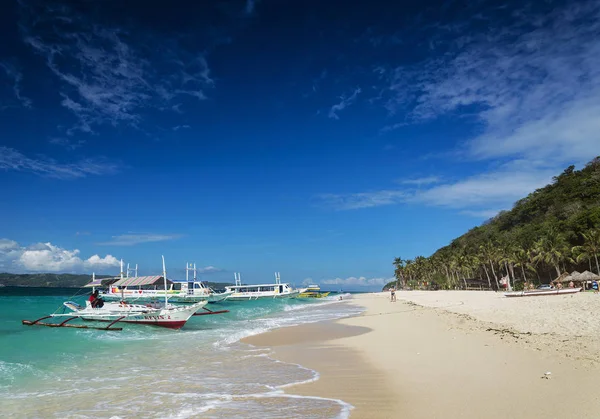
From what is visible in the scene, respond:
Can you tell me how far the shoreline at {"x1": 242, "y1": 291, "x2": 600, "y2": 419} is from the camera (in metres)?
7.35

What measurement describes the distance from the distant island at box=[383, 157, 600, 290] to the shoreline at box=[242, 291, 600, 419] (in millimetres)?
41711

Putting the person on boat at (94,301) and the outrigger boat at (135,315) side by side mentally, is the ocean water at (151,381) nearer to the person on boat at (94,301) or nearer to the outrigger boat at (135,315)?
the outrigger boat at (135,315)

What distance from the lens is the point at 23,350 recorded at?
18156 mm

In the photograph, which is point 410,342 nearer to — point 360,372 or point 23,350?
point 360,372

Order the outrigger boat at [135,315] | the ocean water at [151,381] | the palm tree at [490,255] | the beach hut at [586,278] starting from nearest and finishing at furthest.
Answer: the ocean water at [151,381], the outrigger boat at [135,315], the beach hut at [586,278], the palm tree at [490,255]

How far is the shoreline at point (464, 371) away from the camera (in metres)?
7.35

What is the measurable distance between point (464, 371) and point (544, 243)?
202ft

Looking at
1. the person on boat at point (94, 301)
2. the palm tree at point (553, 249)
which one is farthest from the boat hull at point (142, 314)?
the palm tree at point (553, 249)

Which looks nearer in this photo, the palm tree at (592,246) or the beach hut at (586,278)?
the beach hut at (586,278)

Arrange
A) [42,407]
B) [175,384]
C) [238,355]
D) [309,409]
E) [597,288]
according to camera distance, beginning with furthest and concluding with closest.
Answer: [597,288] < [238,355] < [175,384] < [42,407] < [309,409]

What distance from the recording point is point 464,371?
10203 millimetres

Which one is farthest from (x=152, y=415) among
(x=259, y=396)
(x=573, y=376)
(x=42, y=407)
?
(x=573, y=376)

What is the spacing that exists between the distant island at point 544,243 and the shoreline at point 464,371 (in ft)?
137

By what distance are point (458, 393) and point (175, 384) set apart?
24.8 feet
